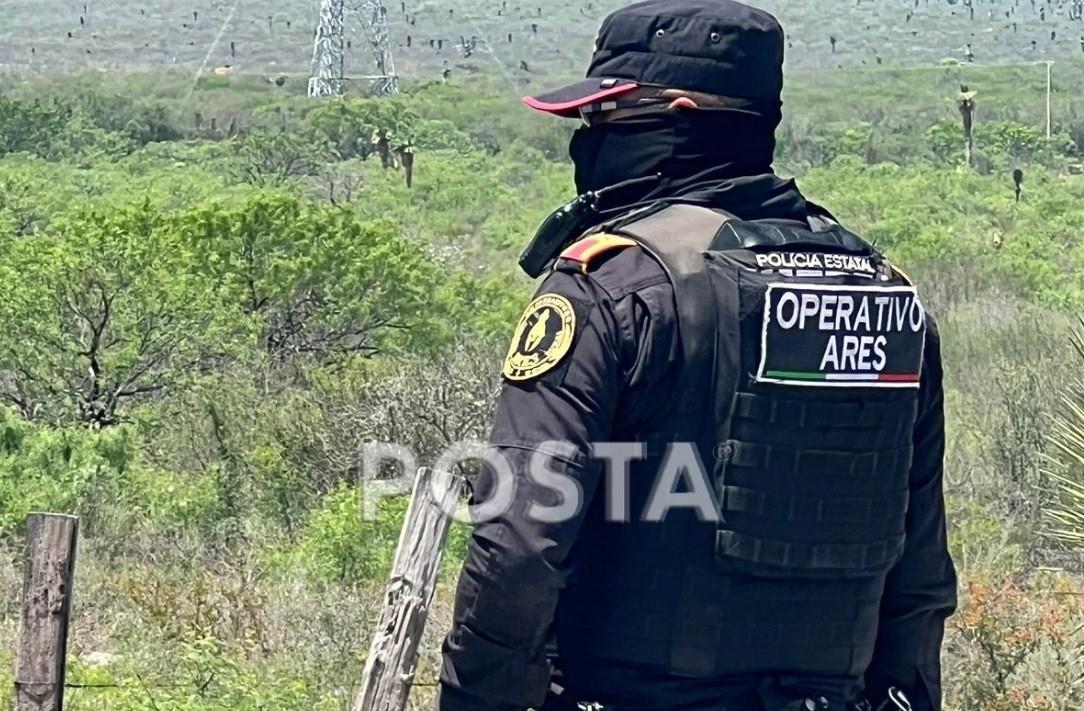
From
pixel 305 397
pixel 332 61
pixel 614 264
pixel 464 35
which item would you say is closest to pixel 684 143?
pixel 614 264

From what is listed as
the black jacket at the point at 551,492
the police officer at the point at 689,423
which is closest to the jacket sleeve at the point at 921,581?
the police officer at the point at 689,423

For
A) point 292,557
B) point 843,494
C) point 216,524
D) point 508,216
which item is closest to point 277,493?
point 216,524

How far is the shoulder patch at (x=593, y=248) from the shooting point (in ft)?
7.45

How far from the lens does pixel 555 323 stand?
7.30 feet

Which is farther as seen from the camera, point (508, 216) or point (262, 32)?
point (262, 32)

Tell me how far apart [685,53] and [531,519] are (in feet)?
2.20

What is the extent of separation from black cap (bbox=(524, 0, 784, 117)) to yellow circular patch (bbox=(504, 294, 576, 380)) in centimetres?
32

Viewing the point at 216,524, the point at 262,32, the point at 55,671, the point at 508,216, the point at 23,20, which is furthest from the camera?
the point at 23,20

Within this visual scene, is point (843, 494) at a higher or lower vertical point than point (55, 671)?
higher

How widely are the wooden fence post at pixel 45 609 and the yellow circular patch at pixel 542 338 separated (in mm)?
1672

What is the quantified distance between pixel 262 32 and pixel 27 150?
142ft

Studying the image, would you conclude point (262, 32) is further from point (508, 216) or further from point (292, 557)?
point (292, 557)

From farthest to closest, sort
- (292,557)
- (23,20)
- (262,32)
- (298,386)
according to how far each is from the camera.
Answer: (23,20), (262,32), (298,386), (292,557)

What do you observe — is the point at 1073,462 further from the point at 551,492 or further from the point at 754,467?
the point at 551,492
